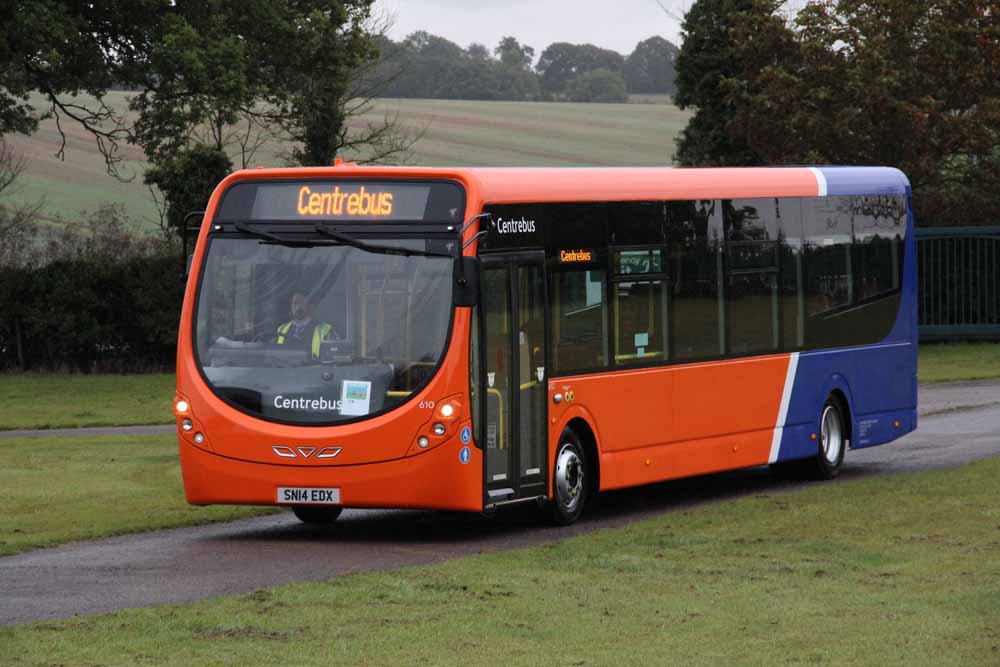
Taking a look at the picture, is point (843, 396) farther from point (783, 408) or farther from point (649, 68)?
point (649, 68)

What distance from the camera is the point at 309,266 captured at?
49.1ft

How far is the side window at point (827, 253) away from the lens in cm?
1970

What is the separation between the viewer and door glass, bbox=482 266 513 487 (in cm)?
1491

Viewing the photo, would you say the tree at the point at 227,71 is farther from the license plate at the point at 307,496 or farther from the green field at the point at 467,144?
the license plate at the point at 307,496

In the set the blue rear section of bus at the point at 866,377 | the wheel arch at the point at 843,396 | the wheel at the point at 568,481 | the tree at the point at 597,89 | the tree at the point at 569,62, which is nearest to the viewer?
the wheel at the point at 568,481

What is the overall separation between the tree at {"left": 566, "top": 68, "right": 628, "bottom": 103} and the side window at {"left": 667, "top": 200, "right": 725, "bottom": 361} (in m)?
94.0

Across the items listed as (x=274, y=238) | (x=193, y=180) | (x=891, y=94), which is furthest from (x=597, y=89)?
(x=274, y=238)

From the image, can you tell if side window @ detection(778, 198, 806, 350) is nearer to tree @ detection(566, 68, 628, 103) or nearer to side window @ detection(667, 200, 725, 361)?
side window @ detection(667, 200, 725, 361)

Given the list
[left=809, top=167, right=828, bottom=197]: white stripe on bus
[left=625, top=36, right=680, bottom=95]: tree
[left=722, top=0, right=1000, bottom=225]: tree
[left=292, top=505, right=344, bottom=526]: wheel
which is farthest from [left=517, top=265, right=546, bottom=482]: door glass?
[left=625, top=36, right=680, bottom=95]: tree

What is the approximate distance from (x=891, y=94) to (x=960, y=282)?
454 cm

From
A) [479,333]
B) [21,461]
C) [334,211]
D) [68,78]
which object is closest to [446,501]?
[479,333]

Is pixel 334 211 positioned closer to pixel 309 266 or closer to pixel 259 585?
pixel 309 266

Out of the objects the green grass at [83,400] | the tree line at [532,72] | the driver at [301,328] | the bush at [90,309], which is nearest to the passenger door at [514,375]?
the driver at [301,328]

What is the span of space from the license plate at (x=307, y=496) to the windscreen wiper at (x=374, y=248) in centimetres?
182
